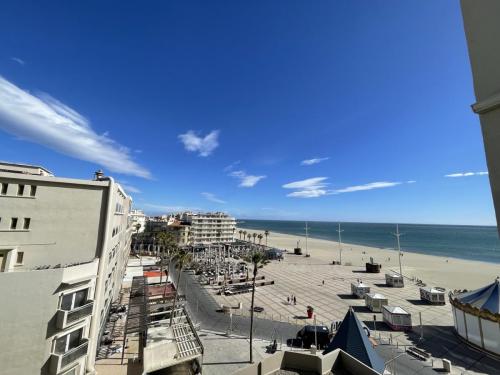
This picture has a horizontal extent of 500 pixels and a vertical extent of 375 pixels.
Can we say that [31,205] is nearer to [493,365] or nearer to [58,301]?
[58,301]

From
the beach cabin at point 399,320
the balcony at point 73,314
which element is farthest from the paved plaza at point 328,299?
the balcony at point 73,314

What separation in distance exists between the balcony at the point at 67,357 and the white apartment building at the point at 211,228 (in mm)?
79207

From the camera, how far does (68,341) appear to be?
15430 millimetres

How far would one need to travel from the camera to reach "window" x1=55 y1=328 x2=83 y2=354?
1474cm

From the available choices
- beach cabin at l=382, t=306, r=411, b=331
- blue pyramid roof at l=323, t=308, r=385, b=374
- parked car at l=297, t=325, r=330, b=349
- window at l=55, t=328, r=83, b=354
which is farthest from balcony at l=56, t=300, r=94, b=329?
beach cabin at l=382, t=306, r=411, b=331

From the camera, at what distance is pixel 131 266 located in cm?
6119

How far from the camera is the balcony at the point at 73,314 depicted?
46.9 feet

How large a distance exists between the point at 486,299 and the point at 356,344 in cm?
1654

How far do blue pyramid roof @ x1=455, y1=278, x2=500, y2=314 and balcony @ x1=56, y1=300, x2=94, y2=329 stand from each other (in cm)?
3376

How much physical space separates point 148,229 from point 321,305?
85.1 meters

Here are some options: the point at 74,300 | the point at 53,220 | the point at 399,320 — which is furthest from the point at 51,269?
the point at 399,320

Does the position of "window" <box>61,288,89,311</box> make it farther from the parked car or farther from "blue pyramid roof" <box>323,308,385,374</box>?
the parked car

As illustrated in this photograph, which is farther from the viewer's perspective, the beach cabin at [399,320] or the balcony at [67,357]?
the beach cabin at [399,320]

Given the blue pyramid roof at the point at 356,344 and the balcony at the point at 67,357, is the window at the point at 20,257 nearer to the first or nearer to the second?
the balcony at the point at 67,357
